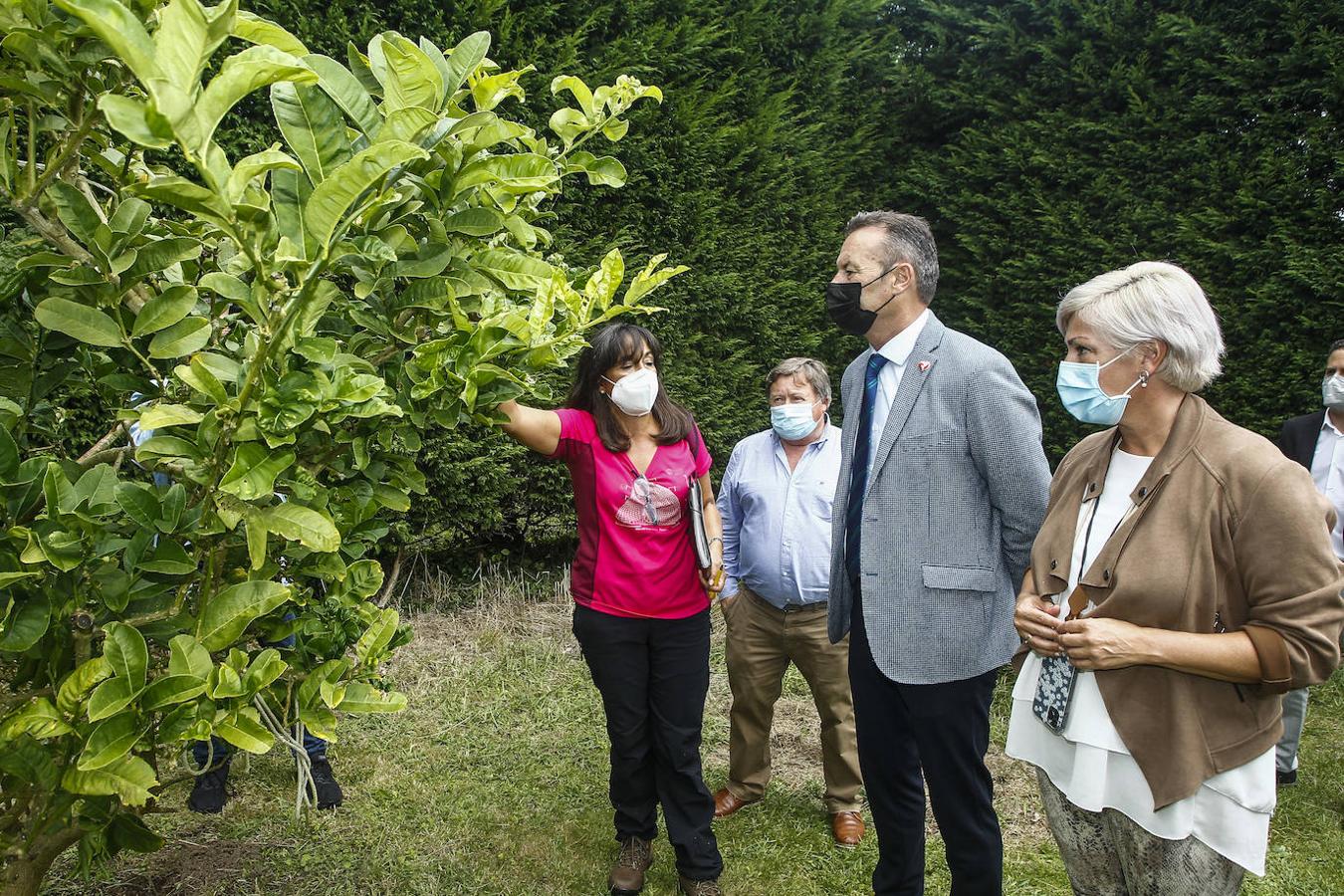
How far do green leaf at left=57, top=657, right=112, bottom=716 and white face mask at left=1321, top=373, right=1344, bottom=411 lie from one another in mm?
5151

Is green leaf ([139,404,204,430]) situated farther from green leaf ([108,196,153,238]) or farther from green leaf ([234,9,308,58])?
green leaf ([234,9,308,58])

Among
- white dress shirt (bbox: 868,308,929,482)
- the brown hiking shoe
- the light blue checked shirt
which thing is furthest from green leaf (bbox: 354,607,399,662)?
the light blue checked shirt

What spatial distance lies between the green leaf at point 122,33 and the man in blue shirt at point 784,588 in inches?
129

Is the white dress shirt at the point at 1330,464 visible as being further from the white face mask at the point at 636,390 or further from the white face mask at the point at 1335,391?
the white face mask at the point at 636,390

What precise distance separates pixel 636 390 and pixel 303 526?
1814 mm

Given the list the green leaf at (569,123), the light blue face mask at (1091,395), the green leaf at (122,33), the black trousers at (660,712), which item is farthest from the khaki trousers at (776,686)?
the green leaf at (122,33)

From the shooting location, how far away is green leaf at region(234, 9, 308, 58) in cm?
121

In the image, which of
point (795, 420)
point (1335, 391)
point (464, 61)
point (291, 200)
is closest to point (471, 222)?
point (464, 61)

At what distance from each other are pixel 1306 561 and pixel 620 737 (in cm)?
222

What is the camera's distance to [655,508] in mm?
3324

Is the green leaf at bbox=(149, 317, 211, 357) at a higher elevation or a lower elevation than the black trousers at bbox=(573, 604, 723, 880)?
higher

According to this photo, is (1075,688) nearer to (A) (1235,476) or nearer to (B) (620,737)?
(A) (1235,476)

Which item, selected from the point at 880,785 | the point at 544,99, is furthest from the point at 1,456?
the point at 544,99

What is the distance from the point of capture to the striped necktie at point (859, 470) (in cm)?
299
